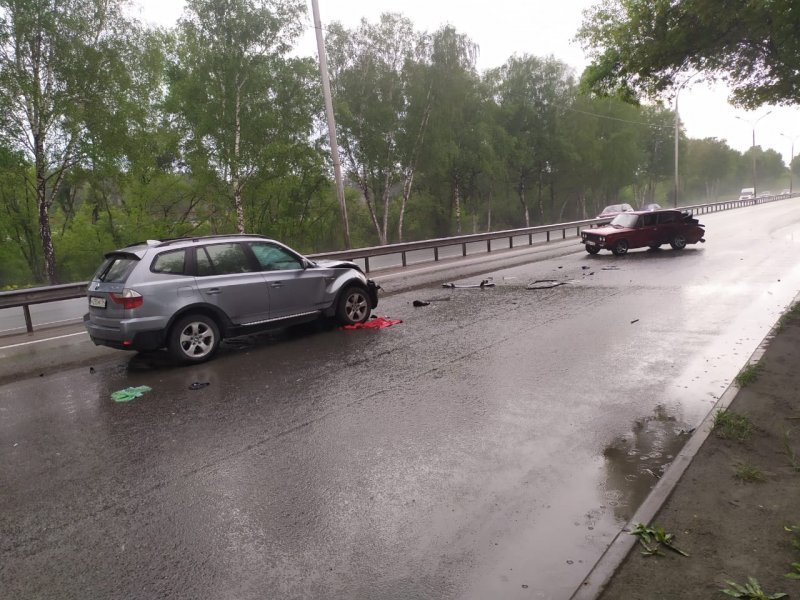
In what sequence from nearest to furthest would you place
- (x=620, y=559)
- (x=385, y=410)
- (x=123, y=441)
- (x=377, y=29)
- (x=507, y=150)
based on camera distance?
(x=620, y=559)
(x=123, y=441)
(x=385, y=410)
(x=377, y=29)
(x=507, y=150)

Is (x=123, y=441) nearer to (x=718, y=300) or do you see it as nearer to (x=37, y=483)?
(x=37, y=483)

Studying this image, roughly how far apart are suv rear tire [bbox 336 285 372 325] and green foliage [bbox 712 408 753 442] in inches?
235

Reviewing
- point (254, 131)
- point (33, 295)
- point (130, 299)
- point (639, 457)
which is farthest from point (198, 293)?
point (254, 131)

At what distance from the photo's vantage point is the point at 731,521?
324cm

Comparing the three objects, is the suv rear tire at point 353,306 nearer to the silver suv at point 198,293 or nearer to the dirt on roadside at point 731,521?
the silver suv at point 198,293

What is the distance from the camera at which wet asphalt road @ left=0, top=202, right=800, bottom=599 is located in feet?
10.1

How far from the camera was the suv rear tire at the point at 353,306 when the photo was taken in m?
9.45

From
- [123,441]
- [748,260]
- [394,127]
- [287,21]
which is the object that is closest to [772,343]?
[123,441]

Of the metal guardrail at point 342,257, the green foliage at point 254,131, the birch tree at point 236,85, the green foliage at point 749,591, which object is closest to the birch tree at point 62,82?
the green foliage at point 254,131

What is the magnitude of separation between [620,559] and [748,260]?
1545 centimetres

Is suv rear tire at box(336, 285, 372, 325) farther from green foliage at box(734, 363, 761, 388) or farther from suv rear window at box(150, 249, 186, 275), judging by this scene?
green foliage at box(734, 363, 761, 388)

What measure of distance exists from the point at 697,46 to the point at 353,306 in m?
9.38

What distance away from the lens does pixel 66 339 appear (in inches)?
401

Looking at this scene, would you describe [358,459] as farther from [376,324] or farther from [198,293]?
[376,324]
